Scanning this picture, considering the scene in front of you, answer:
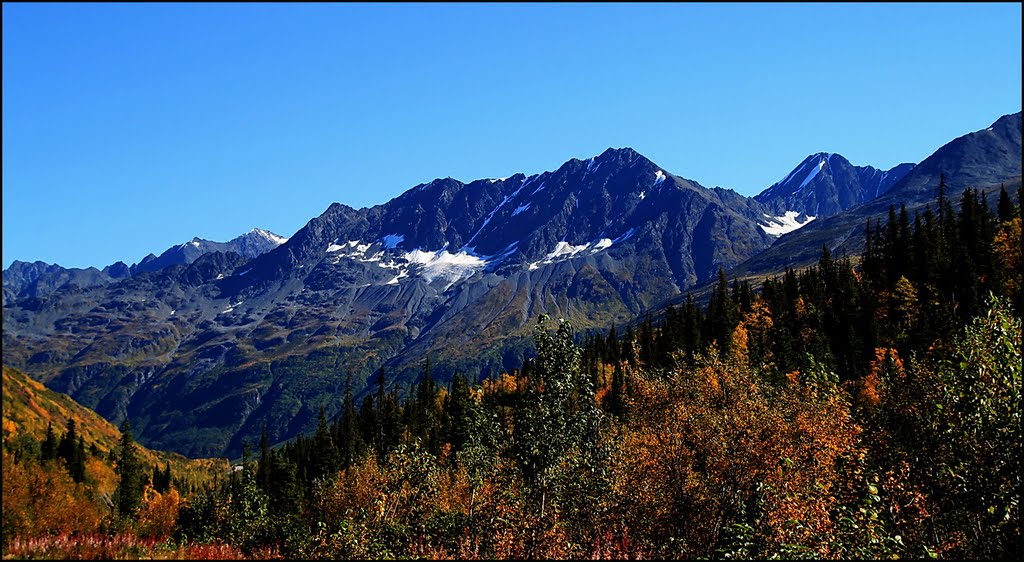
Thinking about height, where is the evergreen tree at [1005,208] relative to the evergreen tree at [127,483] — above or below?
above

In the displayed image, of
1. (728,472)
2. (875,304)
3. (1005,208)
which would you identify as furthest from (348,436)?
(1005,208)

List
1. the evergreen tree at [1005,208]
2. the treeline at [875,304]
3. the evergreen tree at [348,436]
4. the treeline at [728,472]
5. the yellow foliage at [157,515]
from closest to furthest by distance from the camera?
the treeline at [728,472] → the yellow foliage at [157,515] → the treeline at [875,304] → the evergreen tree at [1005,208] → the evergreen tree at [348,436]

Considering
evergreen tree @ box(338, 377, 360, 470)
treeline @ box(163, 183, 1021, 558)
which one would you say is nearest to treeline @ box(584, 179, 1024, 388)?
evergreen tree @ box(338, 377, 360, 470)

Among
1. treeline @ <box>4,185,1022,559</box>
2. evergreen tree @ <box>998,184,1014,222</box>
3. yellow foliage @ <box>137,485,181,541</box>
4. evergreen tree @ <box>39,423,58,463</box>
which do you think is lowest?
yellow foliage @ <box>137,485,181,541</box>

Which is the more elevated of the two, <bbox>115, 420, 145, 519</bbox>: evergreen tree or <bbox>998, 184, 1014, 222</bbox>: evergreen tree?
<bbox>998, 184, 1014, 222</bbox>: evergreen tree

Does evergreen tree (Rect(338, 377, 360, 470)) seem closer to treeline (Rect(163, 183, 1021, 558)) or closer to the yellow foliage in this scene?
the yellow foliage

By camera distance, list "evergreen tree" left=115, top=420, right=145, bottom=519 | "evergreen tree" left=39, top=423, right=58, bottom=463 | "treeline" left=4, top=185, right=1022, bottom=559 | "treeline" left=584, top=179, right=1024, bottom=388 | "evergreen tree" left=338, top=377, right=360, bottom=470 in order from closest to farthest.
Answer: "treeline" left=4, top=185, right=1022, bottom=559 < "treeline" left=584, top=179, right=1024, bottom=388 < "evergreen tree" left=115, top=420, right=145, bottom=519 < "evergreen tree" left=39, top=423, right=58, bottom=463 < "evergreen tree" left=338, top=377, right=360, bottom=470

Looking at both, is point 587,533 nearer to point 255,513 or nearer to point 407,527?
point 407,527

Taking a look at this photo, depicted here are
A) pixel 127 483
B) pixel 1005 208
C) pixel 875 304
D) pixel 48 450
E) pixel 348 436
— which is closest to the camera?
pixel 48 450

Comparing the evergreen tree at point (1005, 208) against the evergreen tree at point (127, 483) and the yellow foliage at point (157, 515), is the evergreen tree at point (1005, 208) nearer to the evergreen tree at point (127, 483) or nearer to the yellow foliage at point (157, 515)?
the yellow foliage at point (157, 515)

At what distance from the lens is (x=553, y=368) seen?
2784cm

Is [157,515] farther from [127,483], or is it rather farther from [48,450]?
[48,450]

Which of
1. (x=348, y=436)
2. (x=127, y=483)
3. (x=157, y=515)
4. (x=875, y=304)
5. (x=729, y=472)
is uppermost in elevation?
(x=875, y=304)

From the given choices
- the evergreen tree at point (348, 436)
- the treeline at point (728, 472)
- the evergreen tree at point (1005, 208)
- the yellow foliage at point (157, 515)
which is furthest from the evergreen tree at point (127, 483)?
the evergreen tree at point (1005, 208)
